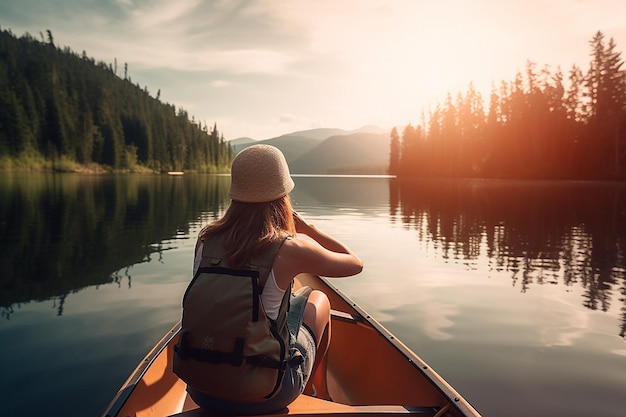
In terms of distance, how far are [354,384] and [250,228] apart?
10.4 feet

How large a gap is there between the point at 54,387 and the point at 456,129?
328 feet

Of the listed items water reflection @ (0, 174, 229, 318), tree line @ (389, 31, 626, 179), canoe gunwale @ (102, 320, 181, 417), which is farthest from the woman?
tree line @ (389, 31, 626, 179)

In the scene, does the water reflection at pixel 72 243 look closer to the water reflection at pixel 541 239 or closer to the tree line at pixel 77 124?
the water reflection at pixel 541 239

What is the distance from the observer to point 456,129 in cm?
9744

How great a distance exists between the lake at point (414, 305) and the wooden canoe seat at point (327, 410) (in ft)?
9.47

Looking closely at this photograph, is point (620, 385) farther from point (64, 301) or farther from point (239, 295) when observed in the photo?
point (64, 301)

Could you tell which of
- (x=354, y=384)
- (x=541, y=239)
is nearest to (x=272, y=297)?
(x=354, y=384)

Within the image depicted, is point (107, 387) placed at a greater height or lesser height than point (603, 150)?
lesser

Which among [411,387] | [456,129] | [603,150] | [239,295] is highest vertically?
[456,129]

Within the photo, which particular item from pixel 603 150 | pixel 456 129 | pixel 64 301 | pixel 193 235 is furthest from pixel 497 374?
pixel 456 129

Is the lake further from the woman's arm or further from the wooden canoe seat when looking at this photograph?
the woman's arm

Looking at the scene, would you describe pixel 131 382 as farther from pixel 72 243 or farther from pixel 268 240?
pixel 72 243

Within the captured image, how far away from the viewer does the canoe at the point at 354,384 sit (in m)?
3.42

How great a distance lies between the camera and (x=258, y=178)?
295 centimetres
